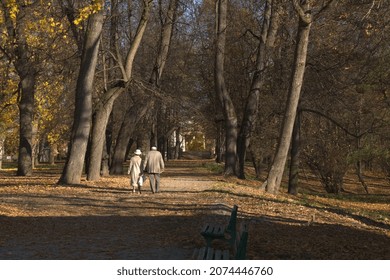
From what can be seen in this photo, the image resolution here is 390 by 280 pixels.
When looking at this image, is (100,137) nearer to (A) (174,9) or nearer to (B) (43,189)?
(B) (43,189)

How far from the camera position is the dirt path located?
10.5 meters

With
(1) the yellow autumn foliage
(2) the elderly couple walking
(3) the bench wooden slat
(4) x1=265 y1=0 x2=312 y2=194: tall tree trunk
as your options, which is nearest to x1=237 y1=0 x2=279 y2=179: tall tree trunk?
(4) x1=265 y1=0 x2=312 y2=194: tall tree trunk

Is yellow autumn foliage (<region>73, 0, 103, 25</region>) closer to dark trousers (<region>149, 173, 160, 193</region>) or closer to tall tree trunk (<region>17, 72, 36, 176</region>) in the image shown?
dark trousers (<region>149, 173, 160, 193</region>)

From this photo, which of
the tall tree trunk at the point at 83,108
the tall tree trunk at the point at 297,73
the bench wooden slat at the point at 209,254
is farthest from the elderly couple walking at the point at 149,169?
the bench wooden slat at the point at 209,254

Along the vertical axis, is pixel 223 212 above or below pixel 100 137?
below

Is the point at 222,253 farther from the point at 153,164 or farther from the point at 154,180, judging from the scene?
the point at 154,180

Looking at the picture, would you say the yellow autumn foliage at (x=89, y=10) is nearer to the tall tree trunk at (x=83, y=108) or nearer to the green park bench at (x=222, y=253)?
the tall tree trunk at (x=83, y=108)

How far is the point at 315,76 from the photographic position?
29.0 meters

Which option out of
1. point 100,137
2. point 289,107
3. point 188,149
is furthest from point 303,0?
point 188,149

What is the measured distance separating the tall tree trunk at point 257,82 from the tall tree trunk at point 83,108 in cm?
801

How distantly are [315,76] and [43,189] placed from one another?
12.9 metres

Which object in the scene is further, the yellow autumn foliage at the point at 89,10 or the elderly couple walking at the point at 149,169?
the elderly couple walking at the point at 149,169

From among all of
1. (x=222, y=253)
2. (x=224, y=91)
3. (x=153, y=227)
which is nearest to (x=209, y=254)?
(x=222, y=253)

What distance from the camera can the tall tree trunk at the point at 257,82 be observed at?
29672 mm
